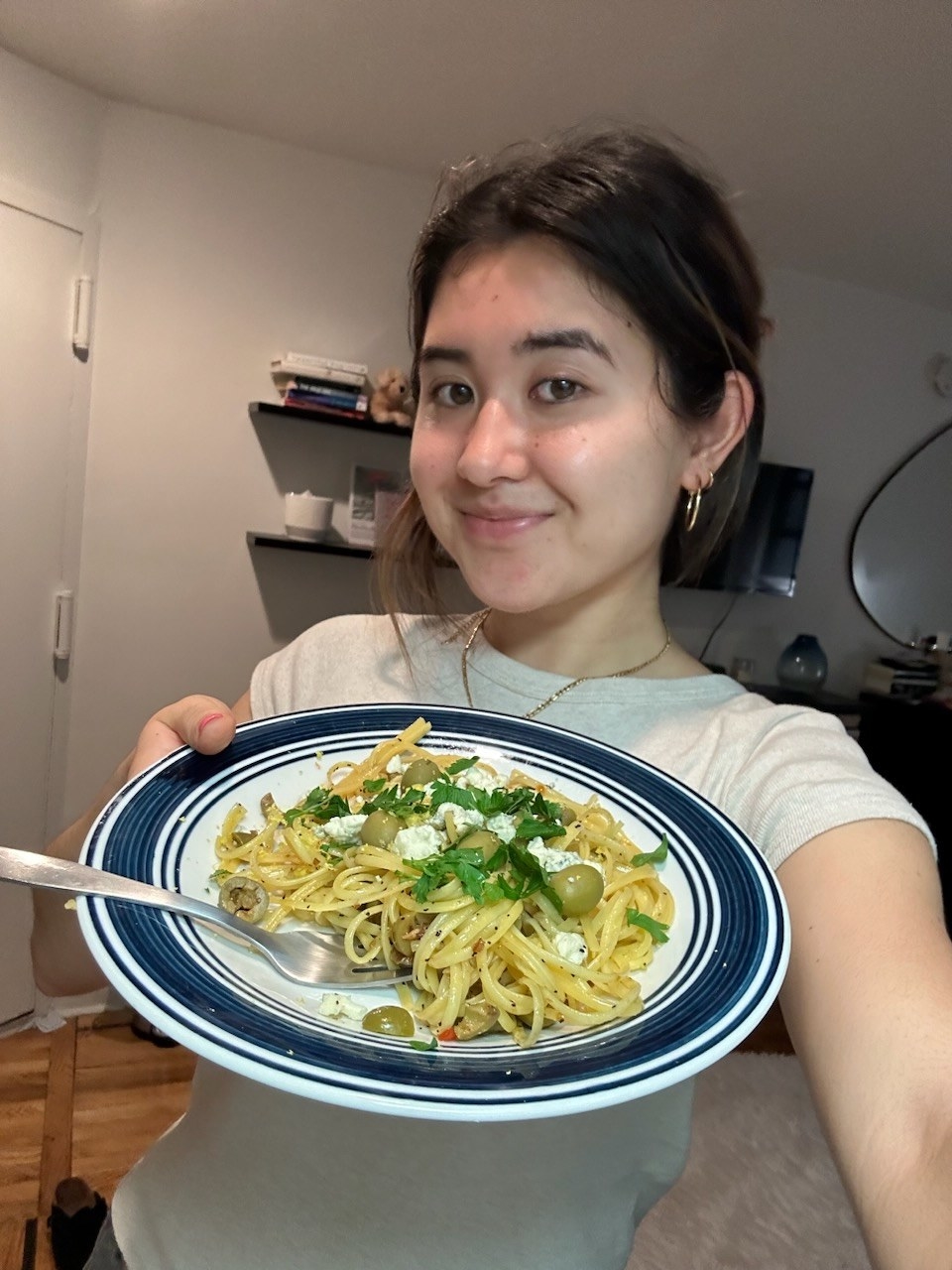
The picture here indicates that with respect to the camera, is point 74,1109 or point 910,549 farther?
point 910,549

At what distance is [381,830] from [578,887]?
209mm

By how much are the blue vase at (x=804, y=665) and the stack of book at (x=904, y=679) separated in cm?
32

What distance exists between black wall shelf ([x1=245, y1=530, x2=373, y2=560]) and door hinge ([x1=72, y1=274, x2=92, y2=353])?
95 centimetres

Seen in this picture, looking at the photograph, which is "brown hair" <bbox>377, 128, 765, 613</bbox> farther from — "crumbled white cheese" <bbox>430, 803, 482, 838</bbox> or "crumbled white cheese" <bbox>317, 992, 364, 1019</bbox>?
→ "crumbled white cheese" <bbox>317, 992, 364, 1019</bbox>

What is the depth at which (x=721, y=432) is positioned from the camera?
45.9 inches

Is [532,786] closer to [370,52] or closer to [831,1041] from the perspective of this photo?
[831,1041]

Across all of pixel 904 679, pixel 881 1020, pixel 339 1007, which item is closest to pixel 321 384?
pixel 339 1007

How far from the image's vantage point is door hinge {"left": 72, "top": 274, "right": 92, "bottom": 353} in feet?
10.1

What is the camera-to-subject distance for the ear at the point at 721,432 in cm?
114

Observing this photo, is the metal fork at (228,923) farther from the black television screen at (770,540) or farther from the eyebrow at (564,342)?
the black television screen at (770,540)

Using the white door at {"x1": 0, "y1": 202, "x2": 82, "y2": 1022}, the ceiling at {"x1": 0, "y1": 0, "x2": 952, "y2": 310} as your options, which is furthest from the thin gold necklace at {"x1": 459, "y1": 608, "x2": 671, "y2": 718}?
the white door at {"x1": 0, "y1": 202, "x2": 82, "y2": 1022}

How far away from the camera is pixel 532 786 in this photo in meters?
0.90

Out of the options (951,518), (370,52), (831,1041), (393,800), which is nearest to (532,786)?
(393,800)

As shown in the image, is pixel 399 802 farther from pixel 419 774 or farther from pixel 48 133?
pixel 48 133
